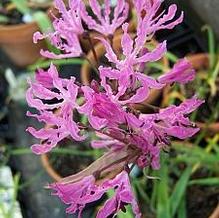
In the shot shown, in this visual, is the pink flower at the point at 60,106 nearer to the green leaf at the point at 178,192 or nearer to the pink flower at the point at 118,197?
the pink flower at the point at 118,197

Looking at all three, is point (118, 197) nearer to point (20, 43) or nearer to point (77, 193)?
point (77, 193)

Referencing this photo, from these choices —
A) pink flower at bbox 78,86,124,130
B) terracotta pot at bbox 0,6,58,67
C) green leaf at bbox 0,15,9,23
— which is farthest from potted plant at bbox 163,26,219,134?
pink flower at bbox 78,86,124,130

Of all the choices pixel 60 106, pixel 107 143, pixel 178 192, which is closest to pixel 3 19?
pixel 178 192

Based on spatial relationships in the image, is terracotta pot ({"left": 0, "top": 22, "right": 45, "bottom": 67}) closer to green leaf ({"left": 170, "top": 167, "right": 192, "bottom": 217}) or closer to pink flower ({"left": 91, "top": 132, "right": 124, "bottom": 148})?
green leaf ({"left": 170, "top": 167, "right": 192, "bottom": 217})

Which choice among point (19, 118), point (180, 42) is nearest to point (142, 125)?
point (180, 42)

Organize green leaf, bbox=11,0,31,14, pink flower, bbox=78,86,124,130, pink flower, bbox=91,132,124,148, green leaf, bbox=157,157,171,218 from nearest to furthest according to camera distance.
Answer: pink flower, bbox=78,86,124,130, pink flower, bbox=91,132,124,148, green leaf, bbox=157,157,171,218, green leaf, bbox=11,0,31,14

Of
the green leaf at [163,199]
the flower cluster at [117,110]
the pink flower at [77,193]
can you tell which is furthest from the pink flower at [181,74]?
the green leaf at [163,199]
